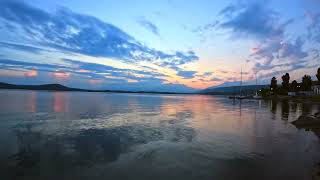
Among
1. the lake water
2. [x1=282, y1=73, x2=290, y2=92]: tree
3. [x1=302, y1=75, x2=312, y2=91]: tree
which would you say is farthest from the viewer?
[x1=282, y1=73, x2=290, y2=92]: tree

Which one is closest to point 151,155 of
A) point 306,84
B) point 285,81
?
point 306,84

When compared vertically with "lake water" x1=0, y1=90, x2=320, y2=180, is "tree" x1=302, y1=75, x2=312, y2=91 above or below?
above

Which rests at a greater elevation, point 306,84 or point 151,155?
point 306,84

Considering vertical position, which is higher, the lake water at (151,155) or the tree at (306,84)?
the tree at (306,84)

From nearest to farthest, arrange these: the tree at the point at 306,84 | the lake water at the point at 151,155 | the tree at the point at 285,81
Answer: the lake water at the point at 151,155 < the tree at the point at 306,84 < the tree at the point at 285,81

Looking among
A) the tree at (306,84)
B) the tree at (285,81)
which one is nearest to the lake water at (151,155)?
the tree at (306,84)

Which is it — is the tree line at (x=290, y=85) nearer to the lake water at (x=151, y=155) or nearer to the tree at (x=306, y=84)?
the tree at (x=306, y=84)

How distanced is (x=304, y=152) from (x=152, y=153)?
10717mm

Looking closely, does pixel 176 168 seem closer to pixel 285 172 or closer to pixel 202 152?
pixel 202 152

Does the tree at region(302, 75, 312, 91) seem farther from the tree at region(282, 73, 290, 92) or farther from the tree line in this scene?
the tree at region(282, 73, 290, 92)

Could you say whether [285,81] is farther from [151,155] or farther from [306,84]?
[151,155]

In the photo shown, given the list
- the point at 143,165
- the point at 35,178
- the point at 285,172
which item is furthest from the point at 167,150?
the point at 35,178

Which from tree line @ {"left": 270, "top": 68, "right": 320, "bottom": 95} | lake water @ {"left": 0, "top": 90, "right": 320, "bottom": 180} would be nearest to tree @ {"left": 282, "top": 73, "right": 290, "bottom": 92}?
tree line @ {"left": 270, "top": 68, "right": 320, "bottom": 95}

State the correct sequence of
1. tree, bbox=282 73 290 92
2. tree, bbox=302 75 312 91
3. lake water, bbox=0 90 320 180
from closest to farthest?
lake water, bbox=0 90 320 180 → tree, bbox=302 75 312 91 → tree, bbox=282 73 290 92
